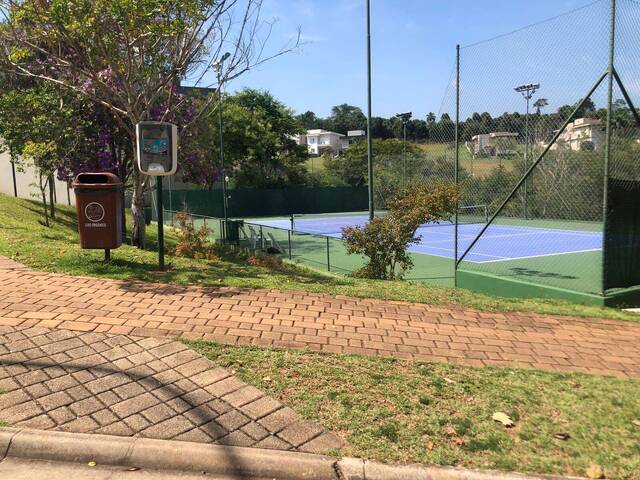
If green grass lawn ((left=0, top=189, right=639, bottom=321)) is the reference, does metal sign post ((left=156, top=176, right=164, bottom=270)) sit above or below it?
above

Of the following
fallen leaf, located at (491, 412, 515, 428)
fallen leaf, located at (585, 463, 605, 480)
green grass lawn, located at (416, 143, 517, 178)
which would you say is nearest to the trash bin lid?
fallen leaf, located at (491, 412, 515, 428)

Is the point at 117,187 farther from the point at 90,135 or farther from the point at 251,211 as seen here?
the point at 251,211

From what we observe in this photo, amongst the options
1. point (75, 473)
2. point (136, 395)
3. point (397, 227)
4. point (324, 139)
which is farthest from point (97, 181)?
point (324, 139)

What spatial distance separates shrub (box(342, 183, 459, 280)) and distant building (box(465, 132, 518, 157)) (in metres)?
3.00

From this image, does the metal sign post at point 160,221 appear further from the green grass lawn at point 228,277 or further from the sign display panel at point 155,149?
the green grass lawn at point 228,277

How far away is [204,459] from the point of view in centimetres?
328

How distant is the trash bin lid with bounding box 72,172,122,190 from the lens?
297 inches

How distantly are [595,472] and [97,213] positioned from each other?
6.72m

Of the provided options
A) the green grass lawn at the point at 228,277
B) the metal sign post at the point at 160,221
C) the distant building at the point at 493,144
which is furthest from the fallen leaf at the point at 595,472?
the distant building at the point at 493,144

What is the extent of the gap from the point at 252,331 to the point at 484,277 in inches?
219

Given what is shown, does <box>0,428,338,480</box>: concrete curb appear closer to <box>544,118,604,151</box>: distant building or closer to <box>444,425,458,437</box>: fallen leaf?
<box>444,425,458,437</box>: fallen leaf

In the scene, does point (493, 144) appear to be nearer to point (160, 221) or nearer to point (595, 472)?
point (160, 221)

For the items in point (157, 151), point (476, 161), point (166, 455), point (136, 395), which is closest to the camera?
point (166, 455)

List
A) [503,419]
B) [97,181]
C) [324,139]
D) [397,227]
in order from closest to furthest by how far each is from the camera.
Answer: [503,419] < [97,181] < [397,227] < [324,139]
